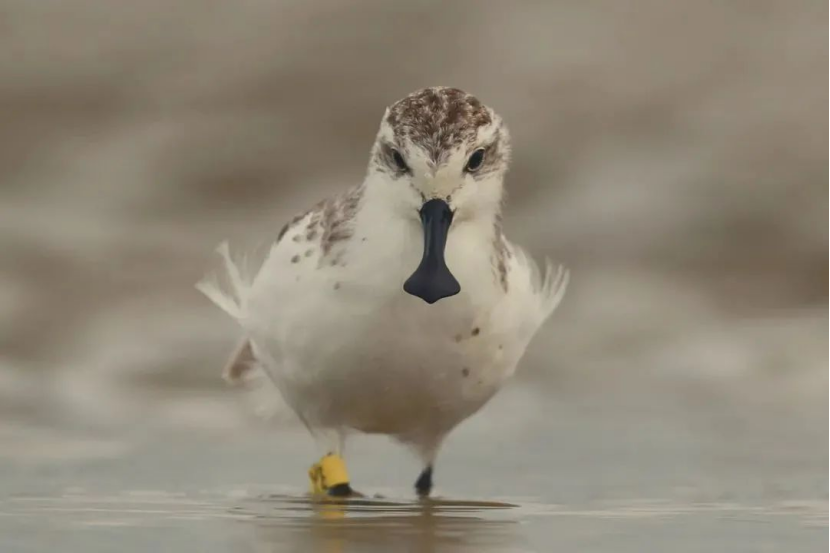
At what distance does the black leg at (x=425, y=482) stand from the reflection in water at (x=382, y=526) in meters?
0.59

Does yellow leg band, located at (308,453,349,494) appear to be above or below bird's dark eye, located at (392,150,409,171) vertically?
below

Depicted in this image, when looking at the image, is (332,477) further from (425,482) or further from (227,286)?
(227,286)

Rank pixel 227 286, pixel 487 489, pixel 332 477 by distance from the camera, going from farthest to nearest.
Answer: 1. pixel 487 489
2. pixel 227 286
3. pixel 332 477

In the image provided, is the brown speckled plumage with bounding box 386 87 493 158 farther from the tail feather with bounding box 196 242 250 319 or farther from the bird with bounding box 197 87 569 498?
the tail feather with bounding box 196 242 250 319

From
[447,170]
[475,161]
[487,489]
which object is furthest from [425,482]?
[447,170]

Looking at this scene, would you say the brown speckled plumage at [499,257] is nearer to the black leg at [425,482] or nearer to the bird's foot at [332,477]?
the bird's foot at [332,477]

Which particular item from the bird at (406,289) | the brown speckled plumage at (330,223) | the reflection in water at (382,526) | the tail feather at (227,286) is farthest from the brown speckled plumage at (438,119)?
the tail feather at (227,286)

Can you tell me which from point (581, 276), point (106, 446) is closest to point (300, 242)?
point (106, 446)

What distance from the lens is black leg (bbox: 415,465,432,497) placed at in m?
6.99

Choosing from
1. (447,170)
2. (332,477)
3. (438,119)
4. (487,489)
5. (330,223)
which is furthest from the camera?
(487,489)

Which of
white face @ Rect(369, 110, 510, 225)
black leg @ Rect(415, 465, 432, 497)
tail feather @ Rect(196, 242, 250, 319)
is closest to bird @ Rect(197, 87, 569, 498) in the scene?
white face @ Rect(369, 110, 510, 225)

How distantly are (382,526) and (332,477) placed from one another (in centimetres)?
123

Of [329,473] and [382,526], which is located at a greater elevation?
[329,473]

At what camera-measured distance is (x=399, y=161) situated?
223 inches
